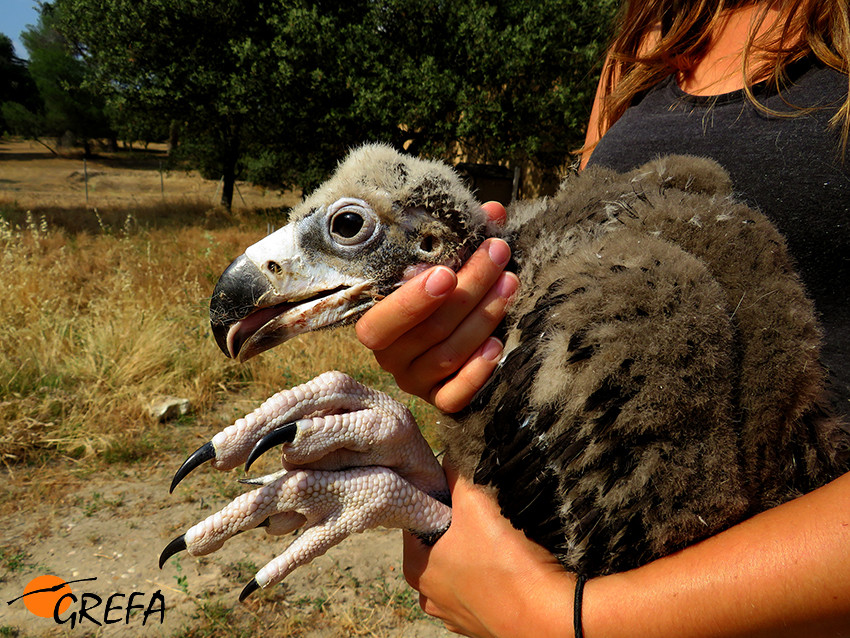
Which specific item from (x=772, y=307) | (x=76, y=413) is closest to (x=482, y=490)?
(x=772, y=307)

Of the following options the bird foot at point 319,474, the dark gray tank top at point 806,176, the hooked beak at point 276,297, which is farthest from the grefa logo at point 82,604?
the dark gray tank top at point 806,176

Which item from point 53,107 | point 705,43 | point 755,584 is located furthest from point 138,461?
point 53,107

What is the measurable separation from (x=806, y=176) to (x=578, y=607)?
1.34 meters

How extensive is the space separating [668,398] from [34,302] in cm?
750

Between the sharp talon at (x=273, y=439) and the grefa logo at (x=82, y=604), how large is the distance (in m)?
2.56

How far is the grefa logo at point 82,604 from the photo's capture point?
335 centimetres

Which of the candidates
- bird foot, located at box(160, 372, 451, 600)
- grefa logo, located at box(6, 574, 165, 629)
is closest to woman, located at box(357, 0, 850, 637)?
bird foot, located at box(160, 372, 451, 600)

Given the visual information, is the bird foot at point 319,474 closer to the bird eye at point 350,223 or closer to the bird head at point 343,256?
the bird head at point 343,256

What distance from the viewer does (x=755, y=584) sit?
1107 millimetres

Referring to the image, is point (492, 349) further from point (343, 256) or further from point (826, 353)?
point (826, 353)

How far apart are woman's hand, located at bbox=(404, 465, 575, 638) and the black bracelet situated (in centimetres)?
2

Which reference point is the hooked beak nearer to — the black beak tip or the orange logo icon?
the black beak tip

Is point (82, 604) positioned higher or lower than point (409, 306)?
lower

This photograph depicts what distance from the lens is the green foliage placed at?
12.8m
